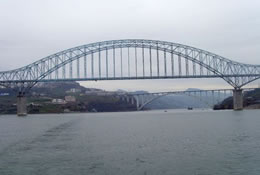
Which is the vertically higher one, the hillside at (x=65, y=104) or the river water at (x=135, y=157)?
the hillside at (x=65, y=104)

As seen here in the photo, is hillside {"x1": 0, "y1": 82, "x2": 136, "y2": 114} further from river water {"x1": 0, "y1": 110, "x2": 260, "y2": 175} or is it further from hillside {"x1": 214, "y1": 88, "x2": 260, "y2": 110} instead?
river water {"x1": 0, "y1": 110, "x2": 260, "y2": 175}

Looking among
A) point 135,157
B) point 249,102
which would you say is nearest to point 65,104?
point 249,102

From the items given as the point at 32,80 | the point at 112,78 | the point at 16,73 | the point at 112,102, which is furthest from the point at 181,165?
the point at 112,102

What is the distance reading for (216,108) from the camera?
425 ft

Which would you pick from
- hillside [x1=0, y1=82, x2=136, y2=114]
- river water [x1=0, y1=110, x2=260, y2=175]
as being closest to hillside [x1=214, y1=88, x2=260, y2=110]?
hillside [x1=0, y1=82, x2=136, y2=114]

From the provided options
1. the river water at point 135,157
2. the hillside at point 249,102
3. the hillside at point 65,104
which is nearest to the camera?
the river water at point 135,157

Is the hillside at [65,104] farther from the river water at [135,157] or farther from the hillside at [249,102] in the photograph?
the river water at [135,157]

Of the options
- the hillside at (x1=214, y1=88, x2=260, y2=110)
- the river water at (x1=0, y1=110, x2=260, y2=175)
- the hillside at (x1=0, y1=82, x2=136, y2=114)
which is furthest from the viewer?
the hillside at (x1=0, y1=82, x2=136, y2=114)

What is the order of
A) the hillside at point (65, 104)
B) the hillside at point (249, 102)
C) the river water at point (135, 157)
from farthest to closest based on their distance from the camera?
the hillside at point (65, 104), the hillside at point (249, 102), the river water at point (135, 157)

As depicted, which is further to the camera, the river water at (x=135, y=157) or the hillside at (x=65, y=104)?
the hillside at (x=65, y=104)

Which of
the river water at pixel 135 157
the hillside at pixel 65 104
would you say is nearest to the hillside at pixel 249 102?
the hillside at pixel 65 104

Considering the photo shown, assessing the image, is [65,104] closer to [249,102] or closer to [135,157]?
[249,102]

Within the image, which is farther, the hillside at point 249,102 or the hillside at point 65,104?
the hillside at point 65,104

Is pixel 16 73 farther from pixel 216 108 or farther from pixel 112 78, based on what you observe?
pixel 216 108
